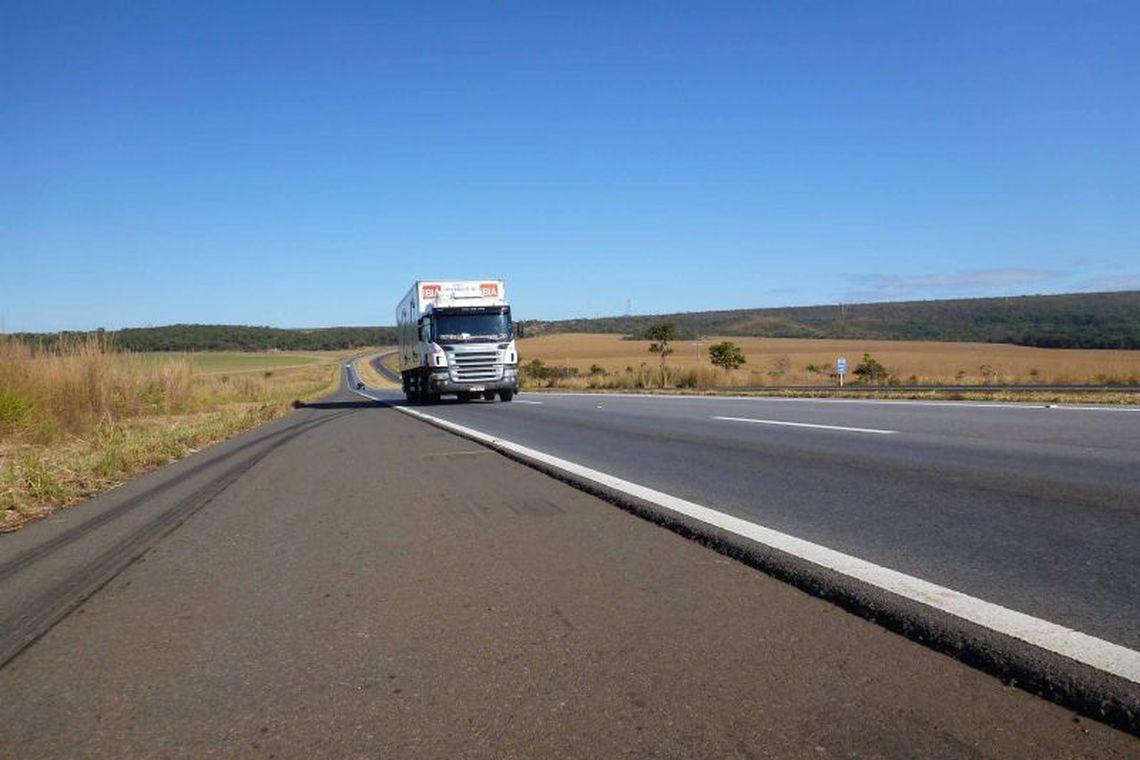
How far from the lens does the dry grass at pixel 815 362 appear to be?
4769 cm

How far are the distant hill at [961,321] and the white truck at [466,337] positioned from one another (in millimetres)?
44233

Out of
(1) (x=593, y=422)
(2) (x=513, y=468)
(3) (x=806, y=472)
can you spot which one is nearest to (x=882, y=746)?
(3) (x=806, y=472)

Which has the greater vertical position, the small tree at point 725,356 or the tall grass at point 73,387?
the tall grass at point 73,387

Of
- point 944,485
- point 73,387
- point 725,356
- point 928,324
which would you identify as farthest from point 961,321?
point 944,485

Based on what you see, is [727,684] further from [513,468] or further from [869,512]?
[513,468]

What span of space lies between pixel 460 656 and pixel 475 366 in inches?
1000

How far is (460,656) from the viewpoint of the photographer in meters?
4.11

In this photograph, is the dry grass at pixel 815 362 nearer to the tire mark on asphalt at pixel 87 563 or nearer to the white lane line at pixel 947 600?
the white lane line at pixel 947 600

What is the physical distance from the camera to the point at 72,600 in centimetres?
528


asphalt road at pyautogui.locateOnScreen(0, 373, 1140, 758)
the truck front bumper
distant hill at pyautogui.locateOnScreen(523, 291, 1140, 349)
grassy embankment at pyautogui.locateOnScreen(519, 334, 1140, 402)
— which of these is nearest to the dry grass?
grassy embankment at pyautogui.locateOnScreen(519, 334, 1140, 402)

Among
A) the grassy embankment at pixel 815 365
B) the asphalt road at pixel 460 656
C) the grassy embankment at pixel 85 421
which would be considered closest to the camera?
the asphalt road at pixel 460 656

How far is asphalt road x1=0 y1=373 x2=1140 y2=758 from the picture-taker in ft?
10.6

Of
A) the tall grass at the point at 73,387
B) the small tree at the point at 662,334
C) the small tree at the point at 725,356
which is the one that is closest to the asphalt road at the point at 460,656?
the tall grass at the point at 73,387

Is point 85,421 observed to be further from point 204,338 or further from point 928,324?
point 928,324
